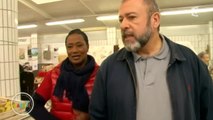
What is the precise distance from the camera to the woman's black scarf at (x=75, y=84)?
193 centimetres

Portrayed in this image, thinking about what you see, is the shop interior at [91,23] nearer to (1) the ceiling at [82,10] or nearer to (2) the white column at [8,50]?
(1) the ceiling at [82,10]

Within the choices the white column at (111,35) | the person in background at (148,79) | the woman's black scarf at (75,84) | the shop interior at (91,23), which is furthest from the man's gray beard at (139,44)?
the white column at (111,35)

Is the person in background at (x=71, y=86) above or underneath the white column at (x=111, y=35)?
underneath

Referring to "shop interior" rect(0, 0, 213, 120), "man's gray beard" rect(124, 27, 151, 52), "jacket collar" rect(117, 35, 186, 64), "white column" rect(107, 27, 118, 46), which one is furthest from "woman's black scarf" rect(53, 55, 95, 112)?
"white column" rect(107, 27, 118, 46)

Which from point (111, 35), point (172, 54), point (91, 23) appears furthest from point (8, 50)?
point (111, 35)

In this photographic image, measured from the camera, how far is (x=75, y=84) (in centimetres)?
199

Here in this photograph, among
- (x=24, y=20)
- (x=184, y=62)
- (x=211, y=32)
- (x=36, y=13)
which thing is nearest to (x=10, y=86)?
(x=184, y=62)

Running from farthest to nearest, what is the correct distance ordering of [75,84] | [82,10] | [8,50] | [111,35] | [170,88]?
[111,35], [82,10], [8,50], [75,84], [170,88]

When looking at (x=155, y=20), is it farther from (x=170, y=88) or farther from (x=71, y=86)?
(x=71, y=86)

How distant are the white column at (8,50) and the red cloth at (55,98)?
0.83 m

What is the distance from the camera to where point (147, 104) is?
1511 mm

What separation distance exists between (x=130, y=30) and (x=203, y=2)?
19.6ft

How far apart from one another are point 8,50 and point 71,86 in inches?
43.0

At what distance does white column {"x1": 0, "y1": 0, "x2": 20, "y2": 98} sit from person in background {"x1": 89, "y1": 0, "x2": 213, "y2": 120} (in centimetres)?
145
